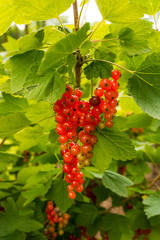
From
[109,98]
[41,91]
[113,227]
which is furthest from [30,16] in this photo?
[113,227]

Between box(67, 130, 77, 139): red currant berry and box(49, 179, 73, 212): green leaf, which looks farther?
box(49, 179, 73, 212): green leaf

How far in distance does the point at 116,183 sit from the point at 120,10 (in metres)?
0.81

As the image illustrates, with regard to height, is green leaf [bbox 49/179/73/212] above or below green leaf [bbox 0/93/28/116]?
below

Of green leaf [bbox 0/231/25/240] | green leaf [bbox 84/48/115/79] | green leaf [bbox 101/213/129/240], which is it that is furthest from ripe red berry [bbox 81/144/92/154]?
green leaf [bbox 101/213/129/240]

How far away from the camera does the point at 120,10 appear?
548 mm

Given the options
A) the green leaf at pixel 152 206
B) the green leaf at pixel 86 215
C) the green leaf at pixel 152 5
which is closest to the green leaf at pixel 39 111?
the green leaf at pixel 152 5

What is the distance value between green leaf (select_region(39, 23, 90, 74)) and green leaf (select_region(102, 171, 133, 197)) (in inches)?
28.7

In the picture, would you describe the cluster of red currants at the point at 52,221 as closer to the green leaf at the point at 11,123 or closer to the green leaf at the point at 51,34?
the green leaf at the point at 11,123

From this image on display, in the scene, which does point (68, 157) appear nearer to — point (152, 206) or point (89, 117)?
point (89, 117)

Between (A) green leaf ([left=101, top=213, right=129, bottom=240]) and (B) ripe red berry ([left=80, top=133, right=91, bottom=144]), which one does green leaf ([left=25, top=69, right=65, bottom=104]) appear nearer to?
(B) ripe red berry ([left=80, top=133, right=91, bottom=144])

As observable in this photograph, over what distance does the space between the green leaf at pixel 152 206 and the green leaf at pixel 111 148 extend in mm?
598

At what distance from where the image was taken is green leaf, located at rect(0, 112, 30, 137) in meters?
0.68

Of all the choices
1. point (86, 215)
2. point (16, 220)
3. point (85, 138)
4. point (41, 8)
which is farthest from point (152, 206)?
point (41, 8)

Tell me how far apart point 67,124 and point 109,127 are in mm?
120
